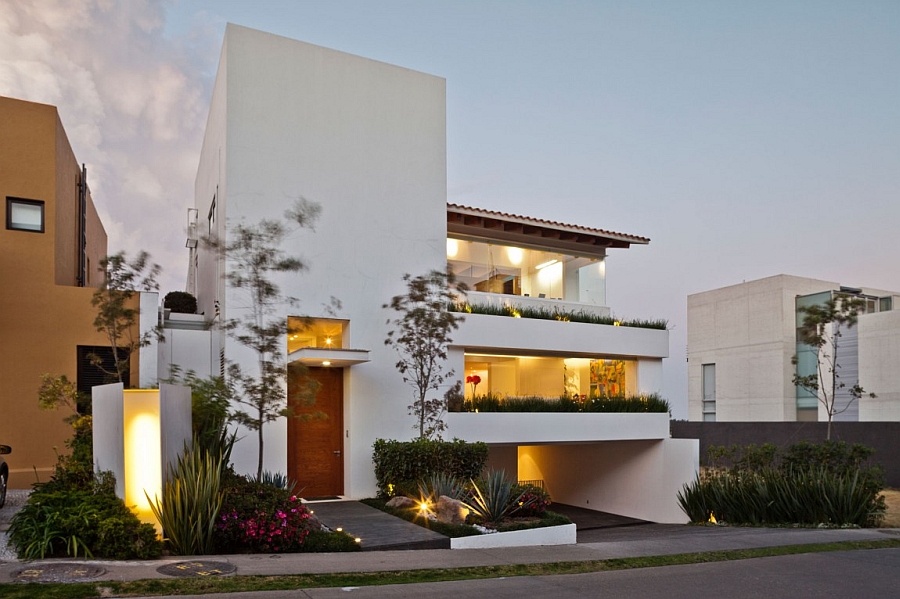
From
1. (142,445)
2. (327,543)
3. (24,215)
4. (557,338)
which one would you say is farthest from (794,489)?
(24,215)

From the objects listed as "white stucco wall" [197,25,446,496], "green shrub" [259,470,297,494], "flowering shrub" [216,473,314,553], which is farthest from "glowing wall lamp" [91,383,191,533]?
"white stucco wall" [197,25,446,496]

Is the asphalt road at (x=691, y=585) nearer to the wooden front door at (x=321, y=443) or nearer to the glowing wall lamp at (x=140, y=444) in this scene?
the glowing wall lamp at (x=140, y=444)

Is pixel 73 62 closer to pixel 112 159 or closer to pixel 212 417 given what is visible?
pixel 112 159

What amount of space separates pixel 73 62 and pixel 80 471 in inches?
519

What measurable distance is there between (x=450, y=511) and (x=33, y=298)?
1015 cm

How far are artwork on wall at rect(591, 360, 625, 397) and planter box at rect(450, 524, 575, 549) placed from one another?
33.1ft

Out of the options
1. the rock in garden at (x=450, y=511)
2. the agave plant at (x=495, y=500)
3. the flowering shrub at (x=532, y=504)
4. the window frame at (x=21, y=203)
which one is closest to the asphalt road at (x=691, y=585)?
the agave plant at (x=495, y=500)

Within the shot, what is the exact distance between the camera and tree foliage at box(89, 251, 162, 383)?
14.8 m

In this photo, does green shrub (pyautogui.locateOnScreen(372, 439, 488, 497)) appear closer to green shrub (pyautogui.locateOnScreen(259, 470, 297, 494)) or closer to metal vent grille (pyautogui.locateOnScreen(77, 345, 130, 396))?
green shrub (pyautogui.locateOnScreen(259, 470, 297, 494))

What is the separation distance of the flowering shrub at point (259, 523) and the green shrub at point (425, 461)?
4.96 metres

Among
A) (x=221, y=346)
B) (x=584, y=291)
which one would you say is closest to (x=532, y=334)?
(x=584, y=291)

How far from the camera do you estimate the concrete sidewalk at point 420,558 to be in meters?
7.93

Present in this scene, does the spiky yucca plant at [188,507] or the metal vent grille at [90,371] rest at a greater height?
the metal vent grille at [90,371]

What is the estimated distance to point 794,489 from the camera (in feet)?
50.6
